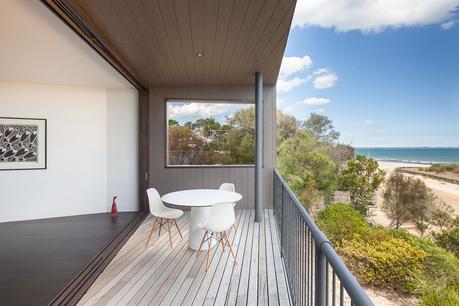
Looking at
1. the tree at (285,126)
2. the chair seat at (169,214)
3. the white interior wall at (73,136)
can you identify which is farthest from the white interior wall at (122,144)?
the tree at (285,126)

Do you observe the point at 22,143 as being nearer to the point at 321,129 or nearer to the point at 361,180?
the point at 361,180

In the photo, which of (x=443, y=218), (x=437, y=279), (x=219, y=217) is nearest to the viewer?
(x=219, y=217)

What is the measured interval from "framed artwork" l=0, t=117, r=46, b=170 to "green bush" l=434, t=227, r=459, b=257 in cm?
1409

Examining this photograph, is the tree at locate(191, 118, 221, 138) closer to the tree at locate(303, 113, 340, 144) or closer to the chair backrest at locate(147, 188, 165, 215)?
the chair backrest at locate(147, 188, 165, 215)

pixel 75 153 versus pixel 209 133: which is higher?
pixel 209 133

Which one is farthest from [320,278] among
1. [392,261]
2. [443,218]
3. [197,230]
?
[443,218]

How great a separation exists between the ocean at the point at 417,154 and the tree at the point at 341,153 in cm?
602

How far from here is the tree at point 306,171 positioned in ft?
39.2

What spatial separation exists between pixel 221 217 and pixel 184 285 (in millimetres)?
752

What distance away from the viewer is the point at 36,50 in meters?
3.04

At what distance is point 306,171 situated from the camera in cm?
1230

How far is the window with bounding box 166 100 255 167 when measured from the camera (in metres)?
5.32

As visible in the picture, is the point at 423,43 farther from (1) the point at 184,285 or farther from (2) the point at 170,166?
(1) the point at 184,285

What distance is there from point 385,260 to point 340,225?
1.72 metres
